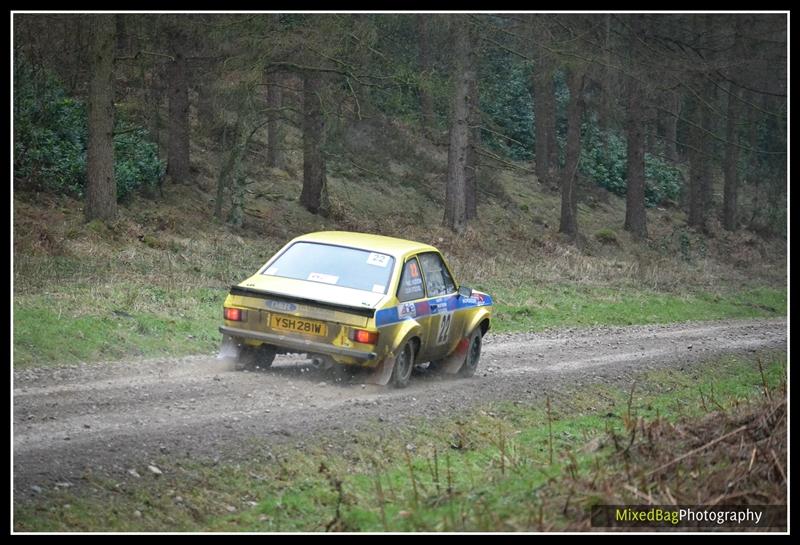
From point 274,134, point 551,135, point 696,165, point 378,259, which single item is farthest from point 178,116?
point 551,135

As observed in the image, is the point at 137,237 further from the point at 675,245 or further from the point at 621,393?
the point at 675,245

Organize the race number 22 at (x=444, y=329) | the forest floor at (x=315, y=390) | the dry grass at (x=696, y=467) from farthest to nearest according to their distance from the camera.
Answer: the race number 22 at (x=444, y=329), the forest floor at (x=315, y=390), the dry grass at (x=696, y=467)

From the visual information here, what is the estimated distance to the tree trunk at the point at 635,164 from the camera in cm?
3591

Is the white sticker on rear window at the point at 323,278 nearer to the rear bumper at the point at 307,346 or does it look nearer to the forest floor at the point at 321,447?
the rear bumper at the point at 307,346

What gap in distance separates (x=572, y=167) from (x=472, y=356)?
77.5ft

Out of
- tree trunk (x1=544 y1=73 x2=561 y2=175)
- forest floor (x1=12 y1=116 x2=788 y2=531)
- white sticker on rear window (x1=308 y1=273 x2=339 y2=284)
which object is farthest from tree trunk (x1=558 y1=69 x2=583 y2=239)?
white sticker on rear window (x1=308 y1=273 x2=339 y2=284)

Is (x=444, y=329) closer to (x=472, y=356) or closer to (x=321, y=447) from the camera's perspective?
(x=472, y=356)

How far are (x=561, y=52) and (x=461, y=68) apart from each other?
→ 108 inches

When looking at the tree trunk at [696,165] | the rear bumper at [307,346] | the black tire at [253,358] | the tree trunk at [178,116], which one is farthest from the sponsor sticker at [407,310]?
the tree trunk at [696,165]

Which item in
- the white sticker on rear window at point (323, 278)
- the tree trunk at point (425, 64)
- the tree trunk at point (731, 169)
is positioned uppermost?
the tree trunk at point (425, 64)

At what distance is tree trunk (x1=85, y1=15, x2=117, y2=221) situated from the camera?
21.8 metres

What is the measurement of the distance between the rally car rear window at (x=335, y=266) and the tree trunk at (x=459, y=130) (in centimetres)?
1644

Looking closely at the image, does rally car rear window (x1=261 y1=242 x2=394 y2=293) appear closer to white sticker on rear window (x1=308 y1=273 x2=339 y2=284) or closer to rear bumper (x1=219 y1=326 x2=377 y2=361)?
white sticker on rear window (x1=308 y1=273 x2=339 y2=284)

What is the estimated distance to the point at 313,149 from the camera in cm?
2800
